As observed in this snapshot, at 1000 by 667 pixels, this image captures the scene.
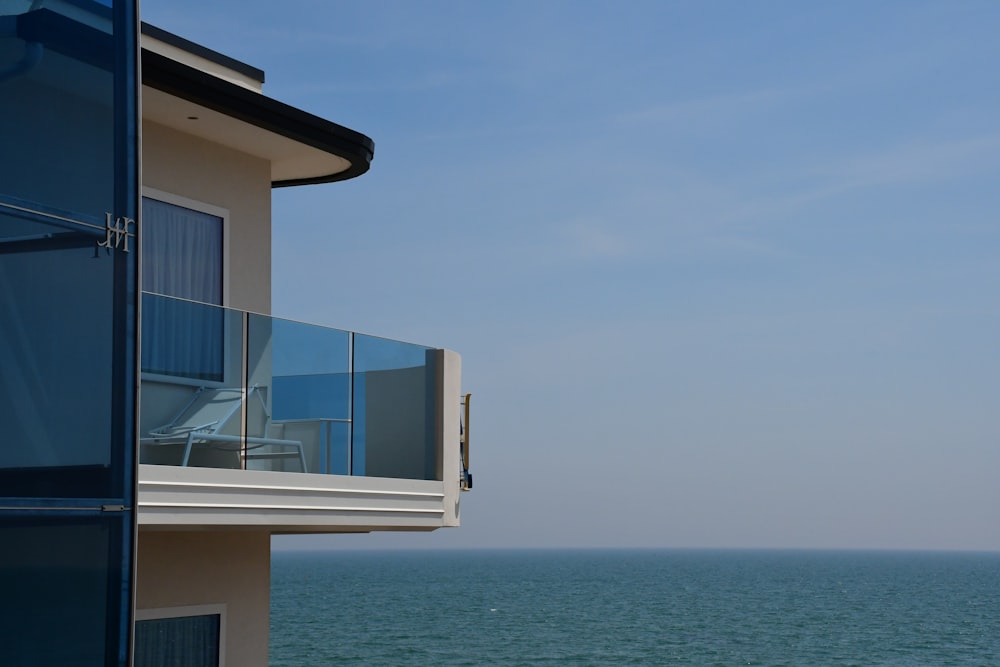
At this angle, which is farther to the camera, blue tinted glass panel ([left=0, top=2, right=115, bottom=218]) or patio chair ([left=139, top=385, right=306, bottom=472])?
patio chair ([left=139, top=385, right=306, bottom=472])

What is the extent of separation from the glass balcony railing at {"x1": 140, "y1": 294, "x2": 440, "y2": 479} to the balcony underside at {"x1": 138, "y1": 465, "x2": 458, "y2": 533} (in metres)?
0.12

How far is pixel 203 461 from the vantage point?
9.28m

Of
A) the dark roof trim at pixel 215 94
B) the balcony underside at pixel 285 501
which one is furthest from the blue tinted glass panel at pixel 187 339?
the dark roof trim at pixel 215 94

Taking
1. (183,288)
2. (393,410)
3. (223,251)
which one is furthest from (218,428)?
(223,251)

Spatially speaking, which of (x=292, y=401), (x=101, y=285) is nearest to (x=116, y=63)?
(x=101, y=285)

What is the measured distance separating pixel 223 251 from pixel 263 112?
54.5 inches

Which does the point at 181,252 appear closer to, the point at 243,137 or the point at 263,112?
the point at 243,137

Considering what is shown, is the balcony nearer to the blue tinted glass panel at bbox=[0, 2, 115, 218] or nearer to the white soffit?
the blue tinted glass panel at bbox=[0, 2, 115, 218]

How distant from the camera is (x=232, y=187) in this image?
1196 centimetres

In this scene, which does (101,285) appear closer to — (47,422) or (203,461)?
(47,422)

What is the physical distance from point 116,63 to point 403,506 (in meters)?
4.95

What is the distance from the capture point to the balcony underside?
8.71 metres

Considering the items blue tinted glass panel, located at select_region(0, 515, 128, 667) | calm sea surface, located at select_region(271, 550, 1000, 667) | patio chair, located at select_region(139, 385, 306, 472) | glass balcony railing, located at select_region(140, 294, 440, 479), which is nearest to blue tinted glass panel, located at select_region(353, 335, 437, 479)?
glass balcony railing, located at select_region(140, 294, 440, 479)

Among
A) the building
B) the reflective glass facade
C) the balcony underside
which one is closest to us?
the reflective glass facade
